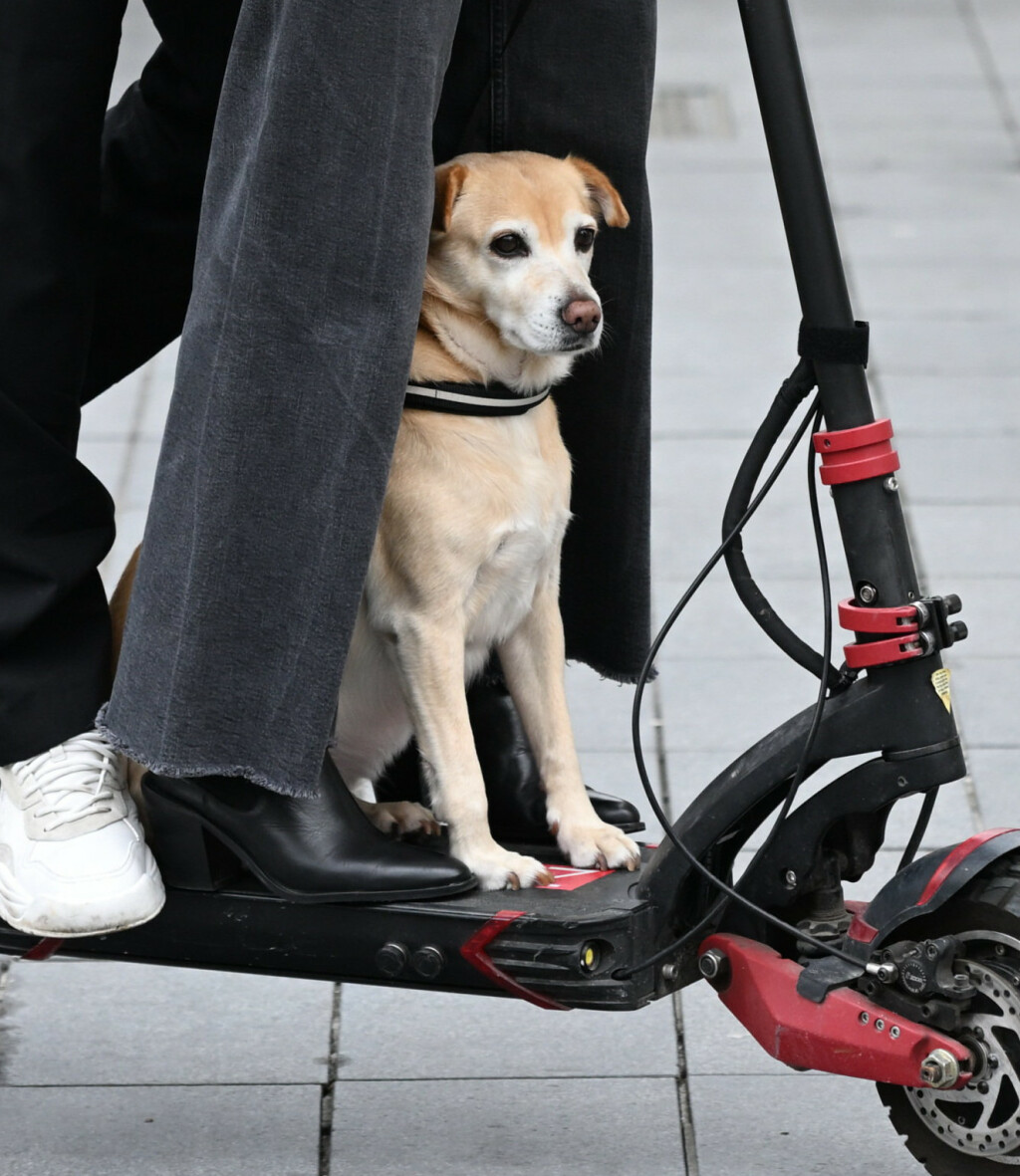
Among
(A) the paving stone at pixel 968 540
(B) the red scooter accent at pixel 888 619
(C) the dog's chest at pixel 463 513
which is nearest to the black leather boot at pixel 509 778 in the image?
(C) the dog's chest at pixel 463 513

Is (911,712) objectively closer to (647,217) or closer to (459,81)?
(647,217)

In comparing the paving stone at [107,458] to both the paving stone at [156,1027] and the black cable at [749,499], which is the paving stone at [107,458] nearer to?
the paving stone at [156,1027]

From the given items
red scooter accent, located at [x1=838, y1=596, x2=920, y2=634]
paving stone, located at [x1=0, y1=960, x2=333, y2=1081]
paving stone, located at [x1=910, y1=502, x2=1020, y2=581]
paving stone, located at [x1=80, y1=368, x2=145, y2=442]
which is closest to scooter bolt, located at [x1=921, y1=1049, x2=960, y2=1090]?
red scooter accent, located at [x1=838, y1=596, x2=920, y2=634]

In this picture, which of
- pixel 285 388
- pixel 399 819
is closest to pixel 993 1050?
pixel 399 819

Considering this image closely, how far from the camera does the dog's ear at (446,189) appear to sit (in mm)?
2369

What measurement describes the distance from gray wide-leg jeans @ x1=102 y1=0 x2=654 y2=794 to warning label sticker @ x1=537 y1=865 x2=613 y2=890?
413 millimetres

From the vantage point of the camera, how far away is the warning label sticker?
2.33m

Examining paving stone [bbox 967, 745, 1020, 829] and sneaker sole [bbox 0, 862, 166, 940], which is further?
paving stone [bbox 967, 745, 1020, 829]

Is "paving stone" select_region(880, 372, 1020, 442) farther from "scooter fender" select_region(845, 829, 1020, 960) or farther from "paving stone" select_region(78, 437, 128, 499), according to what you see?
"scooter fender" select_region(845, 829, 1020, 960)

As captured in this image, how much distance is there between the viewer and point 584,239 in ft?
8.30

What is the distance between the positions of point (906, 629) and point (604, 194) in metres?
0.77

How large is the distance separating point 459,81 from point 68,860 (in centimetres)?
108

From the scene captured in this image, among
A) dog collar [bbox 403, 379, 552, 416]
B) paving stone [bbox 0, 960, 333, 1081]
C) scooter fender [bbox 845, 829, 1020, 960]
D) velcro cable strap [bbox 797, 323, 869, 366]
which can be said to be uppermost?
velcro cable strap [bbox 797, 323, 869, 366]

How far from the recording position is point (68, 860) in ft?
7.19
